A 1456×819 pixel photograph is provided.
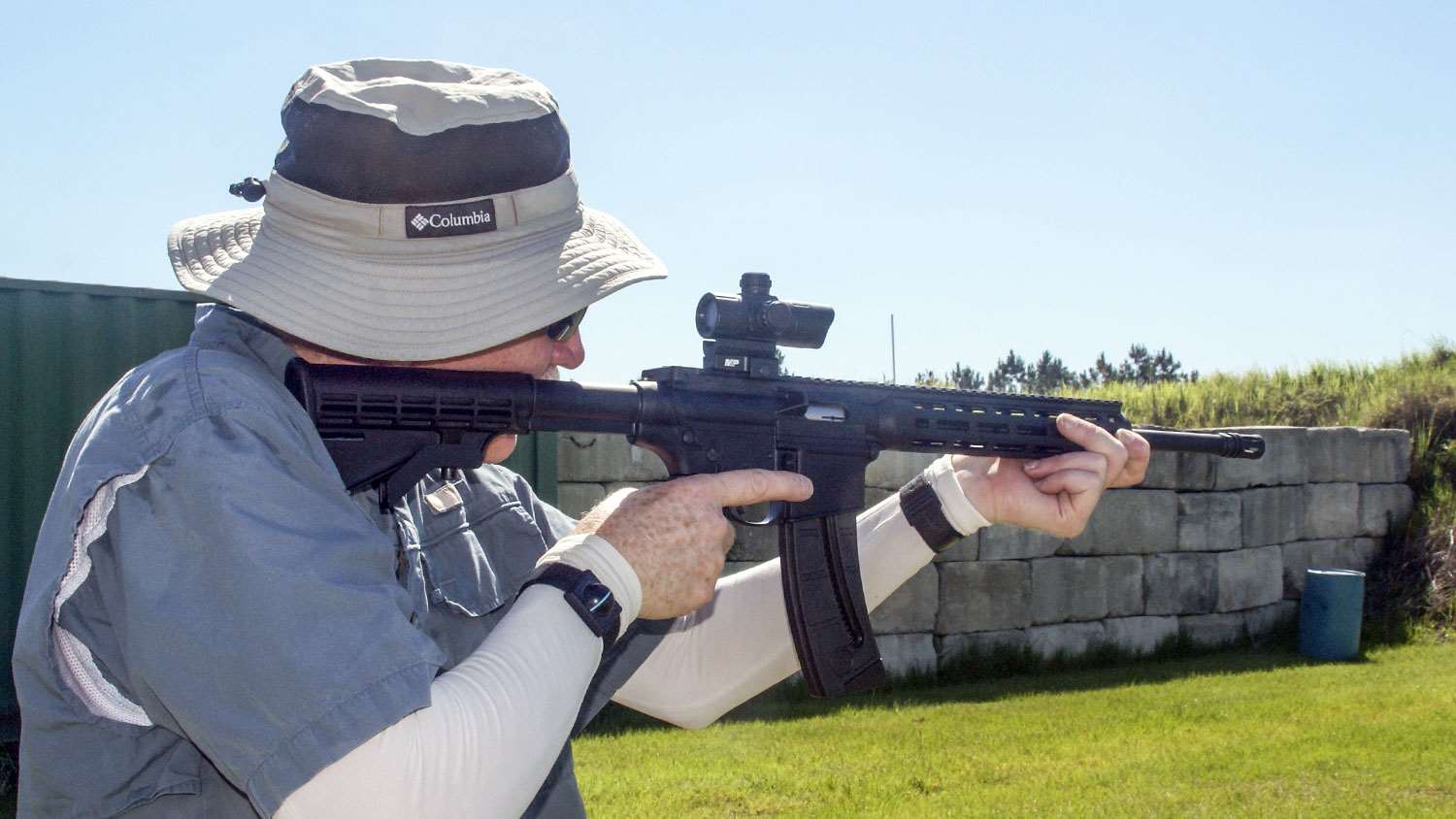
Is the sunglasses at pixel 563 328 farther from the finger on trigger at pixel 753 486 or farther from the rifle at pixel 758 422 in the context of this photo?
the finger on trigger at pixel 753 486

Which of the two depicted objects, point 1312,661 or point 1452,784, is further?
point 1312,661

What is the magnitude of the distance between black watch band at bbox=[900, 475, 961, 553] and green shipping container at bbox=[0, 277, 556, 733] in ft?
→ 15.5

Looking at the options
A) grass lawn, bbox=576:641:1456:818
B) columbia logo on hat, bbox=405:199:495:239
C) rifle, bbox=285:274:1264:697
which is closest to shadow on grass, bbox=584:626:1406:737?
grass lawn, bbox=576:641:1456:818

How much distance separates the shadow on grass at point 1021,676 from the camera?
7.72 meters

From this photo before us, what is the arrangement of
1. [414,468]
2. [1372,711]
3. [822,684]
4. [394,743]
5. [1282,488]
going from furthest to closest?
[1282,488], [1372,711], [822,684], [414,468], [394,743]

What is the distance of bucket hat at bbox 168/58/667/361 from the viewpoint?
192 cm

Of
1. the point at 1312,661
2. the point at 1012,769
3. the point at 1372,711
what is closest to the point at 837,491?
the point at 1012,769

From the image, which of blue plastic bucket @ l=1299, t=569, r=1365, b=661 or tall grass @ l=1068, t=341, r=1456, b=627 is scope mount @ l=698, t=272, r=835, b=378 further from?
tall grass @ l=1068, t=341, r=1456, b=627

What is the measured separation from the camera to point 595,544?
2.01 metres

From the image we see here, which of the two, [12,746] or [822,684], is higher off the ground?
[822,684]

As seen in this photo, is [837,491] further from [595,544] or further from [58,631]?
[58,631]

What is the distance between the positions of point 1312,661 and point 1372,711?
2.45 metres

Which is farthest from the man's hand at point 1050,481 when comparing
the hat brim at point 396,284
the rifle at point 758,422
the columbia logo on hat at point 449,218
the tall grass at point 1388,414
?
the tall grass at point 1388,414

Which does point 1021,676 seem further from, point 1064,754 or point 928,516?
point 928,516
